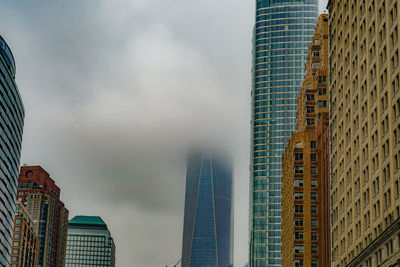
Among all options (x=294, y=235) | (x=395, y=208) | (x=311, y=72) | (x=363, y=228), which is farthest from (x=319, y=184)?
(x=395, y=208)

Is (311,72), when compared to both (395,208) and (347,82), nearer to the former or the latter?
(347,82)

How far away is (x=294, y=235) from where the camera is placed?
18338cm

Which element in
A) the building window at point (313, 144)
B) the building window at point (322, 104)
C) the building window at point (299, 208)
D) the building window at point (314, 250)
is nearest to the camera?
the building window at point (314, 250)

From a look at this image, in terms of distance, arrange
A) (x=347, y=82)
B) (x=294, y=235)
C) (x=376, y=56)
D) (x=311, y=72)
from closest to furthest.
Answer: (x=376, y=56) < (x=347, y=82) < (x=294, y=235) < (x=311, y=72)

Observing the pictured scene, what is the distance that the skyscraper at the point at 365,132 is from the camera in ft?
317

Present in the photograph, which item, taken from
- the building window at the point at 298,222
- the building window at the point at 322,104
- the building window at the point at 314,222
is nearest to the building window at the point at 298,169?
the building window at the point at 298,222

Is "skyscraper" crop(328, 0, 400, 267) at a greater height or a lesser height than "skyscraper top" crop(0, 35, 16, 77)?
lesser

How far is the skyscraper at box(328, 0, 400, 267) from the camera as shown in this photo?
96.6m

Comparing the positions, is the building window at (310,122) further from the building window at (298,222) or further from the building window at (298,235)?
the building window at (298,235)

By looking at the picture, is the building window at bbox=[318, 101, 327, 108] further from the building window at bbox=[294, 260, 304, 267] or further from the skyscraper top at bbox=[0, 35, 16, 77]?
the skyscraper top at bbox=[0, 35, 16, 77]

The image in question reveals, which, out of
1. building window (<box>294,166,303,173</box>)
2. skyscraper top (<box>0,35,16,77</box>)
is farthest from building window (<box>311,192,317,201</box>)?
skyscraper top (<box>0,35,16,77</box>)

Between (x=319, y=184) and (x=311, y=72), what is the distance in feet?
105

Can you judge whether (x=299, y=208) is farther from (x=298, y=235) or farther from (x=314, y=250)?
(x=314, y=250)

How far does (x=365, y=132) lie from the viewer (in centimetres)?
11156
